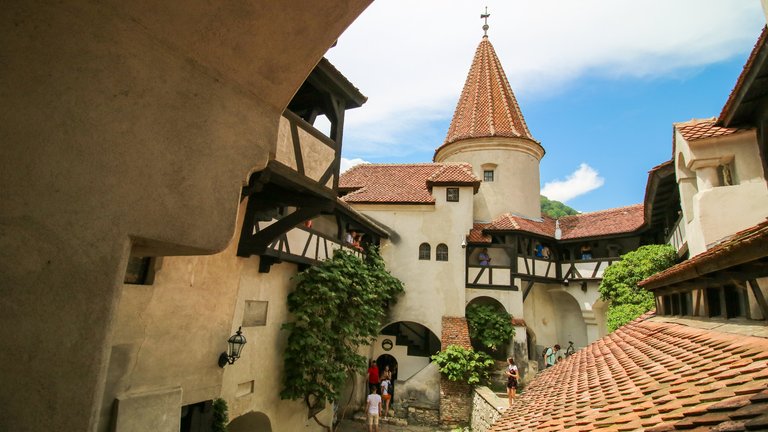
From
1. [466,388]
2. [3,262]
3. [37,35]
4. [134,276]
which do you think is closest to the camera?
[3,262]

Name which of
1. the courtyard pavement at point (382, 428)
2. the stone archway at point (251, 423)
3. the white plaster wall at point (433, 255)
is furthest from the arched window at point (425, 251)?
the stone archway at point (251, 423)

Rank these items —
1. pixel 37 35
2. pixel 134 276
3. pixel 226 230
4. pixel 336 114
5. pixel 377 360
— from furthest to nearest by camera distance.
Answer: pixel 377 360
pixel 336 114
pixel 134 276
pixel 226 230
pixel 37 35

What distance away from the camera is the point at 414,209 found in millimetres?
17391

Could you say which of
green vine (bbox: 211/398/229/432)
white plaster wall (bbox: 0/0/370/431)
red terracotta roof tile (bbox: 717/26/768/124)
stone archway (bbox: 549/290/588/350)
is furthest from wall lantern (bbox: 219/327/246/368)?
stone archway (bbox: 549/290/588/350)

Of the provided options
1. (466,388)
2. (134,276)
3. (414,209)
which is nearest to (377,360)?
(466,388)

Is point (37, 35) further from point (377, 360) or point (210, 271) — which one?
point (377, 360)

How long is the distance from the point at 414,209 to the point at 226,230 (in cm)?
1547

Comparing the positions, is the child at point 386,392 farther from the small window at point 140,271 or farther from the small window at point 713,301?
the small window at point 713,301

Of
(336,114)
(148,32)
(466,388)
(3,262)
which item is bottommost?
(466,388)

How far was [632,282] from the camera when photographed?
1427 centimetres

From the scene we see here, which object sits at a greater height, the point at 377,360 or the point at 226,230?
the point at 226,230

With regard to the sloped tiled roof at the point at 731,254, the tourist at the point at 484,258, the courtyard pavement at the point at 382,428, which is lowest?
the courtyard pavement at the point at 382,428

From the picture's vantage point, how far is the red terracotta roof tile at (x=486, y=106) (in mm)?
21469

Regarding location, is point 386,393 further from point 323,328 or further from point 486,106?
point 486,106
